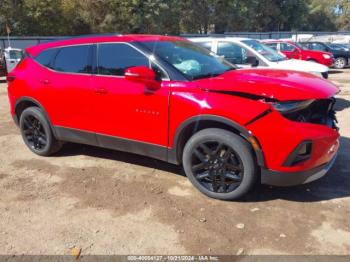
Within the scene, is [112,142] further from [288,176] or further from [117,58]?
[288,176]

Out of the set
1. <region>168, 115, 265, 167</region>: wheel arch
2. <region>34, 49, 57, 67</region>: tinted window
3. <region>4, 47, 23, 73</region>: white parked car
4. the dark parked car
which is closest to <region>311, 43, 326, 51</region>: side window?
the dark parked car

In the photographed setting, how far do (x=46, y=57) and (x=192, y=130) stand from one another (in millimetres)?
2529

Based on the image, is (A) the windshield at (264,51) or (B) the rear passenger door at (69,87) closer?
(B) the rear passenger door at (69,87)

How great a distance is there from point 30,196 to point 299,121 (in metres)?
2.99

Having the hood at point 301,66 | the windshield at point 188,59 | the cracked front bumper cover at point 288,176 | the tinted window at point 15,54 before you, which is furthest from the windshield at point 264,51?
the tinted window at point 15,54

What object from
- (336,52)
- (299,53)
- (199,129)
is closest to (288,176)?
(199,129)

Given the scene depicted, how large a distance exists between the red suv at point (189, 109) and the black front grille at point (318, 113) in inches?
0.5

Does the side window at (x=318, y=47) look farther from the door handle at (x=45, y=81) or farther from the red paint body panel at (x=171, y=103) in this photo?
the door handle at (x=45, y=81)

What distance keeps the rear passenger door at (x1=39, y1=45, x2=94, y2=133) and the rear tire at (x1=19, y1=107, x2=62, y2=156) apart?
0.22 metres

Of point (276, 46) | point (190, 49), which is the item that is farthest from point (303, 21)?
point (190, 49)

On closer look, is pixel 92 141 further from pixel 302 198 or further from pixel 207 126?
pixel 302 198

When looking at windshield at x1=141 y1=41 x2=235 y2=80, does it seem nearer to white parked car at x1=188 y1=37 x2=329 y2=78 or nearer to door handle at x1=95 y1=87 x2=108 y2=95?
door handle at x1=95 y1=87 x2=108 y2=95

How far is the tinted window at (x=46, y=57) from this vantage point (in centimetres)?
526

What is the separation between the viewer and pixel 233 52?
30.8 feet
